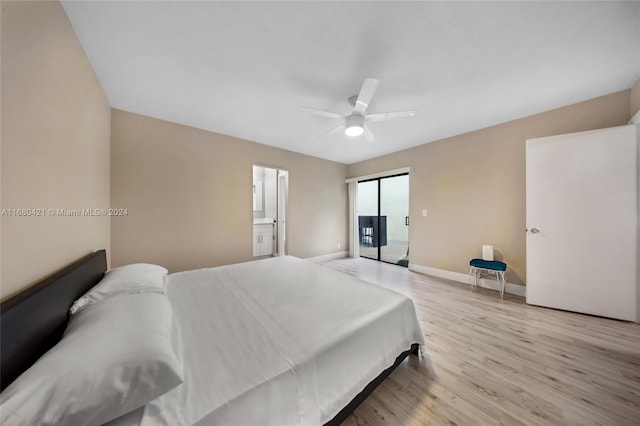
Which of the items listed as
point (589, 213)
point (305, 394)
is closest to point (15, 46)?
point (305, 394)

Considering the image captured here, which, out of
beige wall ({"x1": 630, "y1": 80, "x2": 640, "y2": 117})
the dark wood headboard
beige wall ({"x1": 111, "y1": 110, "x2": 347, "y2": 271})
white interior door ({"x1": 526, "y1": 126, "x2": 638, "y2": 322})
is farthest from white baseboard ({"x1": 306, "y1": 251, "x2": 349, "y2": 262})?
beige wall ({"x1": 630, "y1": 80, "x2": 640, "y2": 117})

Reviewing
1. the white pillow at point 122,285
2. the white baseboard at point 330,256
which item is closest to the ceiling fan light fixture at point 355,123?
the white pillow at point 122,285

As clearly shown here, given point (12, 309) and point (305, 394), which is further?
point (305, 394)

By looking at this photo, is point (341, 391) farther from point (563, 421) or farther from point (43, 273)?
point (43, 273)

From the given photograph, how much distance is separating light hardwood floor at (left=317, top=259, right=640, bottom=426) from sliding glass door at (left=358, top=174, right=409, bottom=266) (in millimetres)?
2409

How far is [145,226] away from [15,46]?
2.35 meters

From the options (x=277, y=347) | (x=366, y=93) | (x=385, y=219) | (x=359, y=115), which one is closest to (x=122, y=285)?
(x=277, y=347)

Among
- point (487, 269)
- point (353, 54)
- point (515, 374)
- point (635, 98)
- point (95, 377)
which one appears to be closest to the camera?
point (95, 377)

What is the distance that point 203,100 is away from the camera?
243cm

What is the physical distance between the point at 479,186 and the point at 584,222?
1186 millimetres

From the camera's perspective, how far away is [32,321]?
81 cm

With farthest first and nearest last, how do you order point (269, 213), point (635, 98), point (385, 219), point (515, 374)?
point (269, 213) < point (385, 219) < point (635, 98) < point (515, 374)

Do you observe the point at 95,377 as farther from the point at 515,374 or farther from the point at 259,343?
the point at 515,374

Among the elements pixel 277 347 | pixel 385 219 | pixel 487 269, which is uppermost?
pixel 385 219
